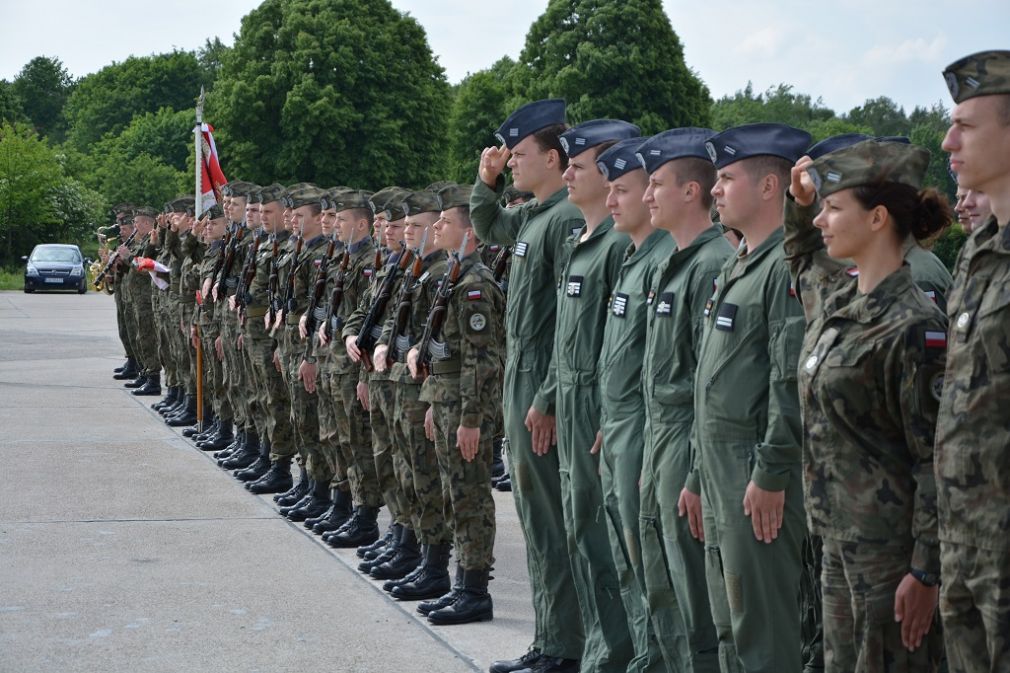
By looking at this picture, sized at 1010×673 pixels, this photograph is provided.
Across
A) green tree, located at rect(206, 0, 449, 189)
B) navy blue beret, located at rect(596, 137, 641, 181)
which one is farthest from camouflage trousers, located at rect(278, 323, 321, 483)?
green tree, located at rect(206, 0, 449, 189)

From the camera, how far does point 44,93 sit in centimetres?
10406

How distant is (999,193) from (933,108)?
86669mm

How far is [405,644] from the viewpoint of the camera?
6336mm

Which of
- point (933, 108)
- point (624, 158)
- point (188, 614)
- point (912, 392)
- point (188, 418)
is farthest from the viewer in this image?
point (933, 108)

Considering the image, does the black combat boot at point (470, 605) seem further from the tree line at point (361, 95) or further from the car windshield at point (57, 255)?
the tree line at point (361, 95)

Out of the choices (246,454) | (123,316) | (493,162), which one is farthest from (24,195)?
(493,162)

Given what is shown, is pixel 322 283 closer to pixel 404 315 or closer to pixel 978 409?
pixel 404 315

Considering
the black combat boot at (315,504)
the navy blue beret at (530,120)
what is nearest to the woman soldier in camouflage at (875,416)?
the navy blue beret at (530,120)

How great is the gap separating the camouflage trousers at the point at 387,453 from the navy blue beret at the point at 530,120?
199 cm

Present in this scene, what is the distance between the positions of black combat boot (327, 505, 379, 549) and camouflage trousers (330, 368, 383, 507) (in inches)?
2.5

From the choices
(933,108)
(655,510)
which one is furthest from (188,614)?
(933,108)

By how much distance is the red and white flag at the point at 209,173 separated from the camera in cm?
1527

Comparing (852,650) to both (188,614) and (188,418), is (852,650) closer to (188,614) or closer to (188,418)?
(188,614)

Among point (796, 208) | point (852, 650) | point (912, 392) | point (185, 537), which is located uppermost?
point (796, 208)
